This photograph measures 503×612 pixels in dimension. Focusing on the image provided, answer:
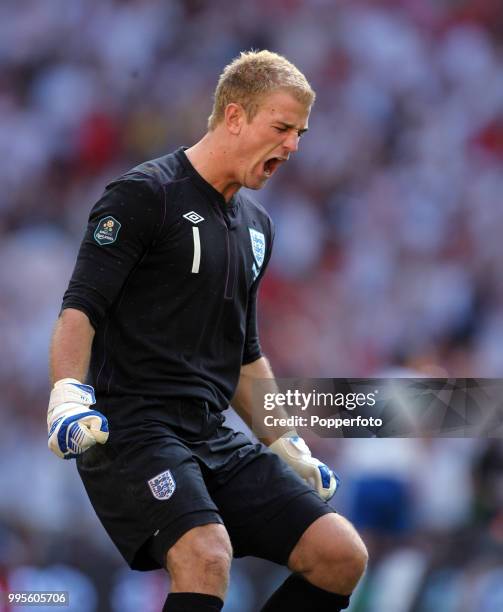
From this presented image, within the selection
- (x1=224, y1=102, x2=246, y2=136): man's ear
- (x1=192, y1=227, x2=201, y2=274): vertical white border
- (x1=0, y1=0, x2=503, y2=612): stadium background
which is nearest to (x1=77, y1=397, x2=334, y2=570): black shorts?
(x1=192, y1=227, x2=201, y2=274): vertical white border

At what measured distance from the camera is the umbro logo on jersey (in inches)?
127

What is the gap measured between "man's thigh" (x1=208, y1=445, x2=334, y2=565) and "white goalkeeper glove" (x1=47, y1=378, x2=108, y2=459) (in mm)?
547

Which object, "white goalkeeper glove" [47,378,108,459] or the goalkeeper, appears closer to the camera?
"white goalkeeper glove" [47,378,108,459]

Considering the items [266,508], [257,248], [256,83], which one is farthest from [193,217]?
[266,508]

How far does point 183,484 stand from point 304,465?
2.23ft

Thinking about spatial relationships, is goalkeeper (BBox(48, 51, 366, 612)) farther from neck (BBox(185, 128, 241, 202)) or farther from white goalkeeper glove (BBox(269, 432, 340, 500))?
white goalkeeper glove (BBox(269, 432, 340, 500))

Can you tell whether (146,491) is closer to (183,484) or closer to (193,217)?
(183,484)

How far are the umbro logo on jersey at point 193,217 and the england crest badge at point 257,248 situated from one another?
0.87 ft

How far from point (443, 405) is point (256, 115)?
7.83ft

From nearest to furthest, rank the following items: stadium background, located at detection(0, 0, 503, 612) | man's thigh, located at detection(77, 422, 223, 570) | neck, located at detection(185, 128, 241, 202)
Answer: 1. man's thigh, located at detection(77, 422, 223, 570)
2. neck, located at detection(185, 128, 241, 202)
3. stadium background, located at detection(0, 0, 503, 612)

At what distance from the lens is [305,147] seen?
6566mm

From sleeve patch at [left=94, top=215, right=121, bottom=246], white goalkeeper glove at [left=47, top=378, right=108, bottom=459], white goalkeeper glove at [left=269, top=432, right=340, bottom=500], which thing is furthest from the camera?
white goalkeeper glove at [left=269, top=432, right=340, bottom=500]

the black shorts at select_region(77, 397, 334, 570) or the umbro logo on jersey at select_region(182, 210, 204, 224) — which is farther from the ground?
A: the umbro logo on jersey at select_region(182, 210, 204, 224)

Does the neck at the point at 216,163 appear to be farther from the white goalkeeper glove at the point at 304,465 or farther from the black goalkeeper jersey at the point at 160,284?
the white goalkeeper glove at the point at 304,465
